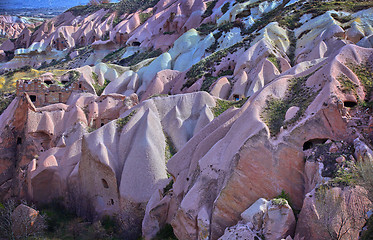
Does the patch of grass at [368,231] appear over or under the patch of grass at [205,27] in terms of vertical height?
over

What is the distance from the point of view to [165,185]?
1991 cm

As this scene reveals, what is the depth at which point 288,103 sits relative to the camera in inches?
604

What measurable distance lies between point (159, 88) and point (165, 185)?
69.9 feet

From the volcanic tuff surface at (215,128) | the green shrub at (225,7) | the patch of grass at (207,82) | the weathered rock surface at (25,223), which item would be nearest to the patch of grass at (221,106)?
the volcanic tuff surface at (215,128)

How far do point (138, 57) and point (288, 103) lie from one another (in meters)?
48.9

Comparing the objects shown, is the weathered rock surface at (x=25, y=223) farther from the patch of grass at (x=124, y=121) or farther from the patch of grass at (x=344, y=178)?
the patch of grass at (x=344, y=178)

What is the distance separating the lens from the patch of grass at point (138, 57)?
60000mm

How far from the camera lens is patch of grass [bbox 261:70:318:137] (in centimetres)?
1378

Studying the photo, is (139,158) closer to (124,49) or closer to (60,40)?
(124,49)

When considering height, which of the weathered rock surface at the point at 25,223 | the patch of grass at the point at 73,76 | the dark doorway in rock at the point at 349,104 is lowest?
the patch of grass at the point at 73,76

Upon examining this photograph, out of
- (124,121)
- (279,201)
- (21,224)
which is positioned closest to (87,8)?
(124,121)

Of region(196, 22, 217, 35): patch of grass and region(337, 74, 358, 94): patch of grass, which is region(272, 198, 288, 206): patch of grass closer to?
region(337, 74, 358, 94): patch of grass

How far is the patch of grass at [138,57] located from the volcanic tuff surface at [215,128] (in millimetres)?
348

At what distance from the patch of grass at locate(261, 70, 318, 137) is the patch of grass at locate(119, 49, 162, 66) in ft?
148
